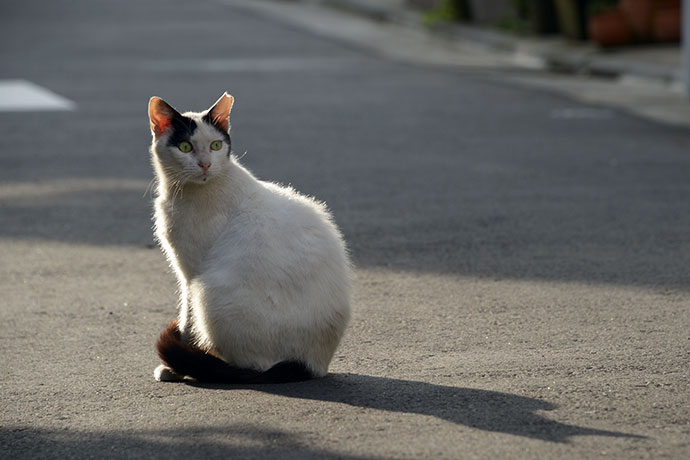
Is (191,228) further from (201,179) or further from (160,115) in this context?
(160,115)

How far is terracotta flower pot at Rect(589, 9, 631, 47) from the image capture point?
55.8ft

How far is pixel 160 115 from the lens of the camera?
4.59 meters

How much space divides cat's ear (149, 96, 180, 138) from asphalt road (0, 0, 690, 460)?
1.07 meters

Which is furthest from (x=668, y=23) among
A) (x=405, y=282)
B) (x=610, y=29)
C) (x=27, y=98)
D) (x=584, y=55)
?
(x=405, y=282)

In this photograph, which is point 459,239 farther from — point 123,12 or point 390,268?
point 123,12

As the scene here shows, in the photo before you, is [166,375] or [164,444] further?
[166,375]

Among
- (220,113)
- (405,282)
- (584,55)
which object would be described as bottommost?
(584,55)

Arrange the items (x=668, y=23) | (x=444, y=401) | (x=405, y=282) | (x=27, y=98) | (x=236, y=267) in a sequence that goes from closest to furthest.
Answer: (x=444, y=401) < (x=236, y=267) < (x=405, y=282) < (x=27, y=98) < (x=668, y=23)

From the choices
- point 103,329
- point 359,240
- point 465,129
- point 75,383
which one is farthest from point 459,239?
point 465,129

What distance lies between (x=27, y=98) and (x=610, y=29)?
8.80 m

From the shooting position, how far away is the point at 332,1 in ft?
96.9

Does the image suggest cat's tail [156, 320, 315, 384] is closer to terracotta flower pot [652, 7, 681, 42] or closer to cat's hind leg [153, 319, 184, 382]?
cat's hind leg [153, 319, 184, 382]

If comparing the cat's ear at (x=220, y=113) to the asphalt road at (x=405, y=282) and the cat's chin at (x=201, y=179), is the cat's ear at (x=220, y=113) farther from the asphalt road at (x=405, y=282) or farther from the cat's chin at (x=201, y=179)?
the asphalt road at (x=405, y=282)

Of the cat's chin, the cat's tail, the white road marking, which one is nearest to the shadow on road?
the cat's tail
